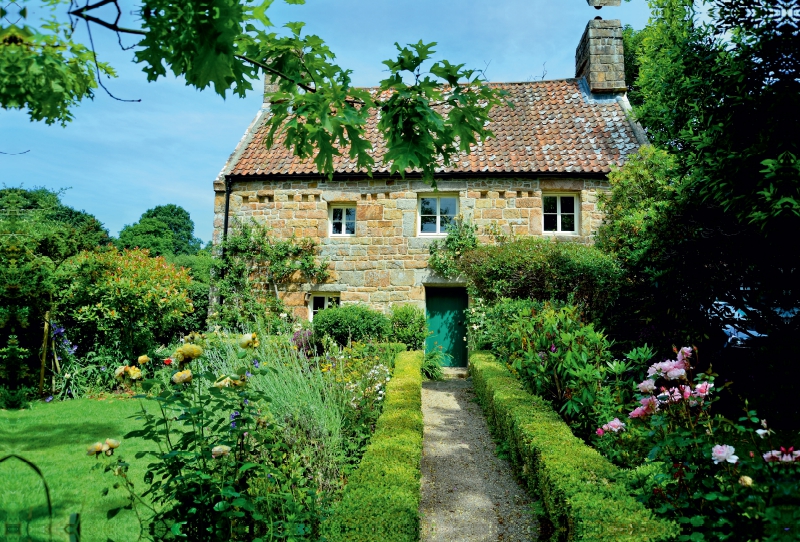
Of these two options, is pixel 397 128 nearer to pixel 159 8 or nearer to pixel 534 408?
pixel 159 8

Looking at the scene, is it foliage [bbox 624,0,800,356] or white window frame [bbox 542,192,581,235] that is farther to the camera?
white window frame [bbox 542,192,581,235]

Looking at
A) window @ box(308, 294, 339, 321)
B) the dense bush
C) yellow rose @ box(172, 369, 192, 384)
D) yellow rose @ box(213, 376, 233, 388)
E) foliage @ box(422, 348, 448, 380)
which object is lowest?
foliage @ box(422, 348, 448, 380)

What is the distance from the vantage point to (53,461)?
537 centimetres

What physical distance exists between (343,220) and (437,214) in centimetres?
248

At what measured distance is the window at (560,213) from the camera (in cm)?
1235

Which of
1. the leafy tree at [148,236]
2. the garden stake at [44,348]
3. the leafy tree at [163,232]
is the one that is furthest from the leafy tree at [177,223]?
the garden stake at [44,348]

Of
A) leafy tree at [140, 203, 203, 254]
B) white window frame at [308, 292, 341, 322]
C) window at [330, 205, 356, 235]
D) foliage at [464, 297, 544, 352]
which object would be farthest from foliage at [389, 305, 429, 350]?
leafy tree at [140, 203, 203, 254]

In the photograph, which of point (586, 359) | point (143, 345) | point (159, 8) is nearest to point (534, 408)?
point (586, 359)

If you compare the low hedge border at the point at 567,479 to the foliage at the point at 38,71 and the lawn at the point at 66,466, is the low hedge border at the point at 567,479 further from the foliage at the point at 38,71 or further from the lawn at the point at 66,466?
the foliage at the point at 38,71

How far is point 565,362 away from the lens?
532cm

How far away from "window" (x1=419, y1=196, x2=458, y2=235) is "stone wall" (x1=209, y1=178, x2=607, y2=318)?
210 mm

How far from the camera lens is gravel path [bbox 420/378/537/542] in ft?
13.0

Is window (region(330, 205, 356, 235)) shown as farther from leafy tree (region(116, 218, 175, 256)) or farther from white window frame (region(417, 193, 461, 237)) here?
leafy tree (region(116, 218, 175, 256))

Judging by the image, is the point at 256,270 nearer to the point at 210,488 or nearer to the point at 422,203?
the point at 422,203
